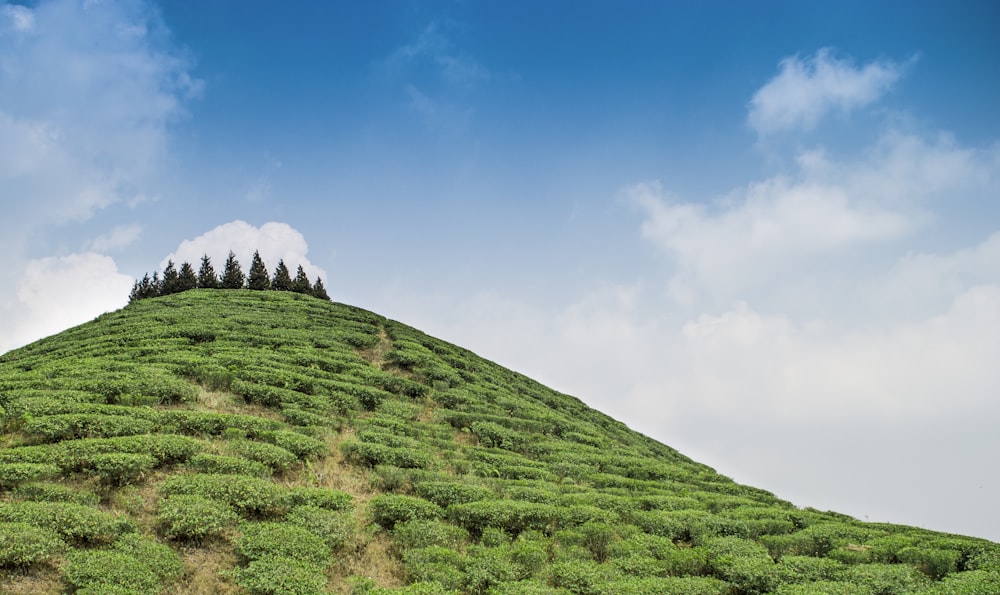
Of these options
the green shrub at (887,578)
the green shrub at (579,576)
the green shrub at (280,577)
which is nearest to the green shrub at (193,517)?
the green shrub at (280,577)

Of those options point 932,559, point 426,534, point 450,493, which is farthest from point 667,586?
point 932,559

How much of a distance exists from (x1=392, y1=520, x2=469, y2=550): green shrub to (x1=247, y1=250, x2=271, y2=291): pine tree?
50.9 m

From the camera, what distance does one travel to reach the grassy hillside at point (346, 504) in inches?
386

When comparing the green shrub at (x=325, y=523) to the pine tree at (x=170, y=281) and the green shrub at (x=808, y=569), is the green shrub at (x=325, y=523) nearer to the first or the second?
the green shrub at (x=808, y=569)

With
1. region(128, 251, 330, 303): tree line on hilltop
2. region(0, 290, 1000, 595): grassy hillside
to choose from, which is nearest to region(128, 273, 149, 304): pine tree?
region(128, 251, 330, 303): tree line on hilltop

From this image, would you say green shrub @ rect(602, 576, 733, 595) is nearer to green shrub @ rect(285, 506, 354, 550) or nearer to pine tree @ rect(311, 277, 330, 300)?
green shrub @ rect(285, 506, 354, 550)

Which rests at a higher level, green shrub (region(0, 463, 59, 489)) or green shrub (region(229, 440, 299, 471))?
green shrub (region(229, 440, 299, 471))

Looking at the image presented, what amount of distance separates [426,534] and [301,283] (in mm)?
51798

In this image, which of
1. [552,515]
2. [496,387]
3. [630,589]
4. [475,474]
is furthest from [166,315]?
[630,589]

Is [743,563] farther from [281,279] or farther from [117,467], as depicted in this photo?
[281,279]

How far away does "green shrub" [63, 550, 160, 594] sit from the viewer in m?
8.49

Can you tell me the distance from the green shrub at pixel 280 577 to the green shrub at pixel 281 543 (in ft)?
0.70

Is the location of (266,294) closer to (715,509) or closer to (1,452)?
(1,452)

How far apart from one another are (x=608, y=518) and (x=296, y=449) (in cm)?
833
